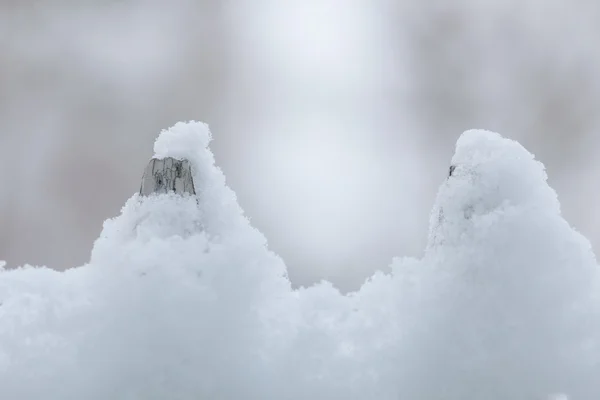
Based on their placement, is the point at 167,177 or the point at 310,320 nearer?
the point at 310,320

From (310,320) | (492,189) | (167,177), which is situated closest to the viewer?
(310,320)

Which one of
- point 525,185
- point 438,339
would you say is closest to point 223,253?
point 438,339

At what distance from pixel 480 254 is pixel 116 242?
879 centimetres

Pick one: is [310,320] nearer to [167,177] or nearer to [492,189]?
[167,177]

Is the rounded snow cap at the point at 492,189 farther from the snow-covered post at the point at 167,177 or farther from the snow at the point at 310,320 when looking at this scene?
the snow-covered post at the point at 167,177

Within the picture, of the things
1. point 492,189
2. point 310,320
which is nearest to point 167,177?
point 310,320

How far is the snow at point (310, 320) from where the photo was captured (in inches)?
507

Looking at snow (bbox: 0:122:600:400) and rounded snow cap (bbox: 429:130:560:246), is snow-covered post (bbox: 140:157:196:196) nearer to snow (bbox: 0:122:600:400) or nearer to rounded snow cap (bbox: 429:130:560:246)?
snow (bbox: 0:122:600:400)

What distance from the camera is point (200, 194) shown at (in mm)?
15562

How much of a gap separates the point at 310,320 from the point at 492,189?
563cm

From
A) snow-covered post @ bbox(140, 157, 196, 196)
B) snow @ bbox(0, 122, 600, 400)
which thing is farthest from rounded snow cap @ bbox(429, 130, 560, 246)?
snow-covered post @ bbox(140, 157, 196, 196)

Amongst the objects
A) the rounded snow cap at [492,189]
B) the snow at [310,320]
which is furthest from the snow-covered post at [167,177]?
the rounded snow cap at [492,189]

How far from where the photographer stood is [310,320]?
45.9ft

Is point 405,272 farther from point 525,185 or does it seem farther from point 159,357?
point 159,357
